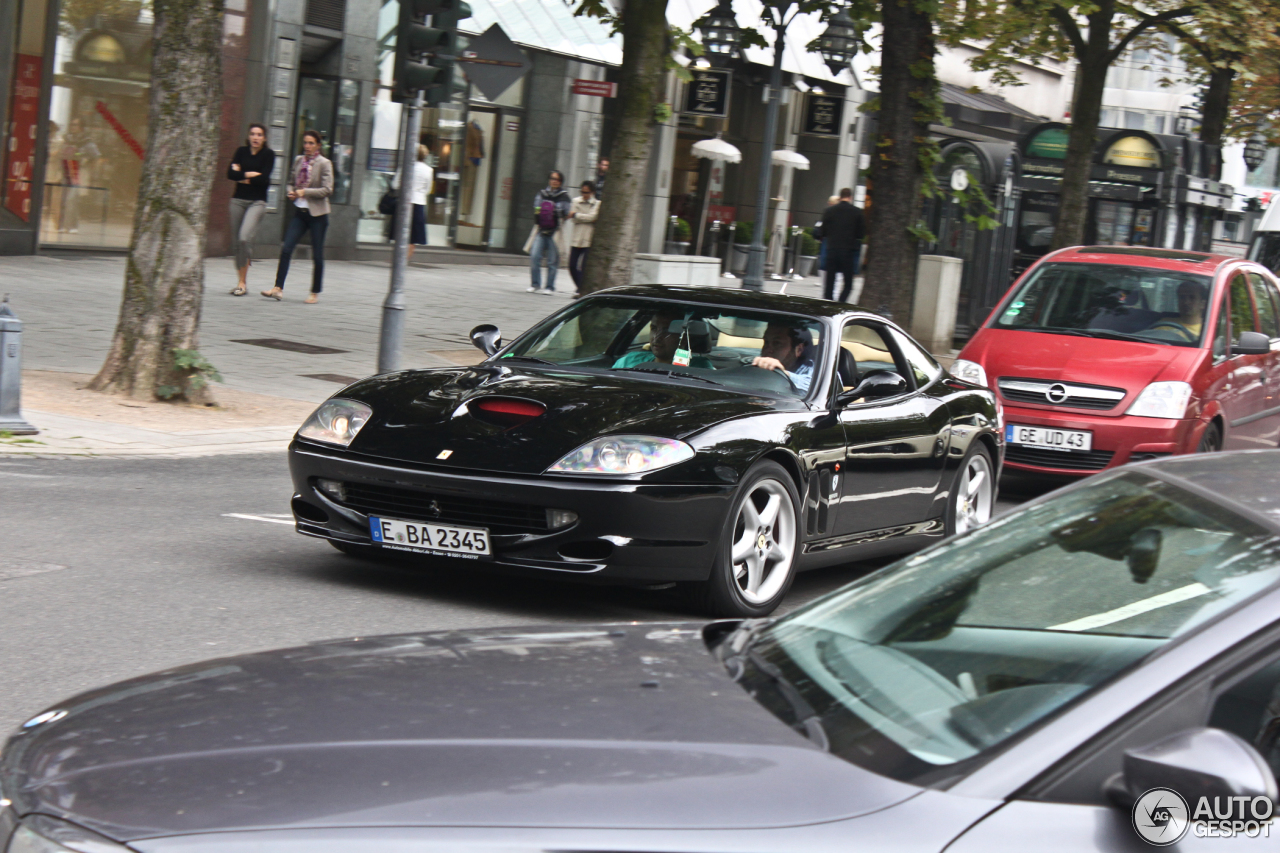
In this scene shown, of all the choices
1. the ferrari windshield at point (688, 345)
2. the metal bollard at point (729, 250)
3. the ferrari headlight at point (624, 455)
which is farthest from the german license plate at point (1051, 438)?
the metal bollard at point (729, 250)

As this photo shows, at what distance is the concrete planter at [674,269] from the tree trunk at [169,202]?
10772 mm

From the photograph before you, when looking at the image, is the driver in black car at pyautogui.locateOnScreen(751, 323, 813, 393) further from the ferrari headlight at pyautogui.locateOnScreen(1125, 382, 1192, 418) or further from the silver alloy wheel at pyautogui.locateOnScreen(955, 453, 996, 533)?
the ferrari headlight at pyautogui.locateOnScreen(1125, 382, 1192, 418)

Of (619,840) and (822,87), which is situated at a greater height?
(822,87)

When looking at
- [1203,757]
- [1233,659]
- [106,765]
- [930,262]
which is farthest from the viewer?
[930,262]

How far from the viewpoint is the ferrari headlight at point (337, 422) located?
21.5ft

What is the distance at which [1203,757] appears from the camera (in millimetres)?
2016

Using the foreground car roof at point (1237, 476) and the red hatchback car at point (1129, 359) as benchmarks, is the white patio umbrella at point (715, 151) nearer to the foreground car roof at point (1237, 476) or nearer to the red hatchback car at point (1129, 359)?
the red hatchback car at point (1129, 359)

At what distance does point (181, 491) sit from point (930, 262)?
15492 millimetres

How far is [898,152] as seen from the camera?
17.4 meters

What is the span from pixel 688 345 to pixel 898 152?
420 inches

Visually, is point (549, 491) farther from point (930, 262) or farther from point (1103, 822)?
point (930, 262)

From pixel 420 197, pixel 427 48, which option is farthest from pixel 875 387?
pixel 420 197

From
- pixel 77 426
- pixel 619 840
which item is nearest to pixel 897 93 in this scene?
pixel 77 426

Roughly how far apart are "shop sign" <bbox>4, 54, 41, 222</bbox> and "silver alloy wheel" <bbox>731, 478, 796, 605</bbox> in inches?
621
